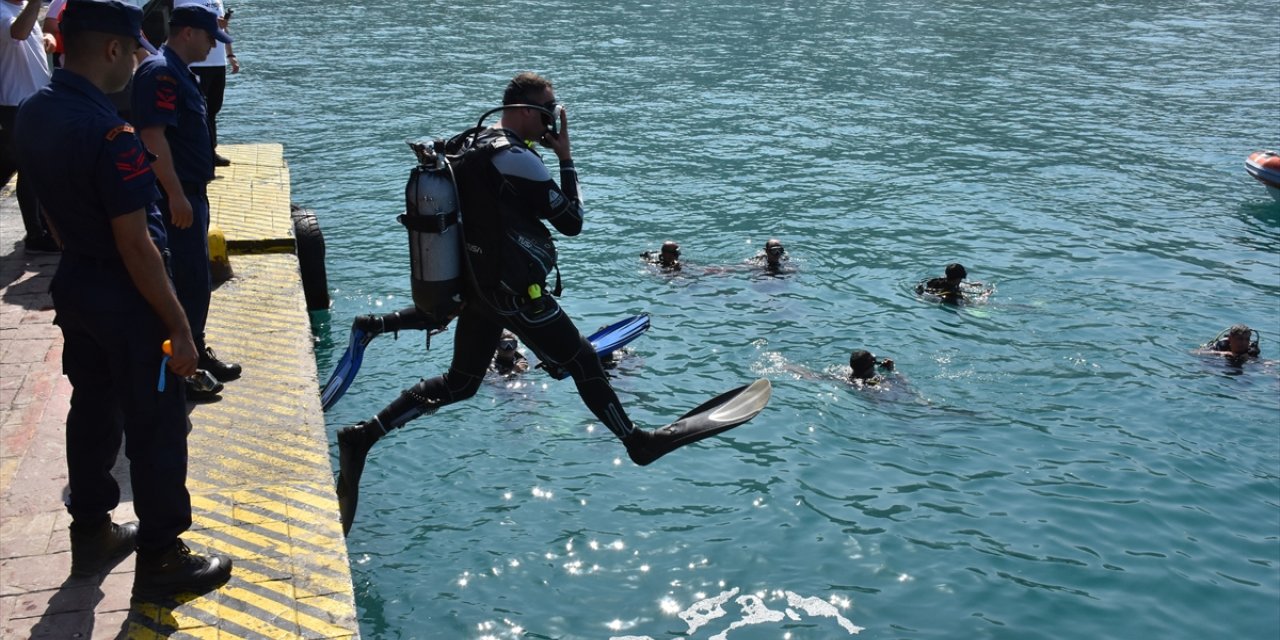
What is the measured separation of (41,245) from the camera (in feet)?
35.0

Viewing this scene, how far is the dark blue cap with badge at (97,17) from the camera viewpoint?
470cm

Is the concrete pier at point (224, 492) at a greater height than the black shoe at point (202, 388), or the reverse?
the black shoe at point (202, 388)

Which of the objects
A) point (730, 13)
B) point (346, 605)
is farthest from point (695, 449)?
point (730, 13)

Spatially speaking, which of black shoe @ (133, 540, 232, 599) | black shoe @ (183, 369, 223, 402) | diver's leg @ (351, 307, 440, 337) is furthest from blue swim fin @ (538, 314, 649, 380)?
black shoe @ (133, 540, 232, 599)

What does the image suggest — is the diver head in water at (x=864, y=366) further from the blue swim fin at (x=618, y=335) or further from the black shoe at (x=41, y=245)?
the black shoe at (x=41, y=245)

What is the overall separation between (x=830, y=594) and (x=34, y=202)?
7559mm

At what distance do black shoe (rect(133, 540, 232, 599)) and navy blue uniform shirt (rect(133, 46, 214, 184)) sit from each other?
253cm

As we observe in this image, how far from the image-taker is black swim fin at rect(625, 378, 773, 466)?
7.38m

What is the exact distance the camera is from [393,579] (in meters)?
8.18

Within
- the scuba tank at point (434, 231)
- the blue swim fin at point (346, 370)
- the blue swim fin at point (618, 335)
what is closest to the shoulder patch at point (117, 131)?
the scuba tank at point (434, 231)

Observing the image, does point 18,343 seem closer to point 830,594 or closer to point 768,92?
point 830,594

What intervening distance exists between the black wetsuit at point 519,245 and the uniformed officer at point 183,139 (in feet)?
5.10

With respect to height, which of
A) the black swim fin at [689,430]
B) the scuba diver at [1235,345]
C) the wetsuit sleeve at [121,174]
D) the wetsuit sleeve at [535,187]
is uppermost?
the wetsuit sleeve at [121,174]

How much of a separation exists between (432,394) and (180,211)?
1.86 metres
